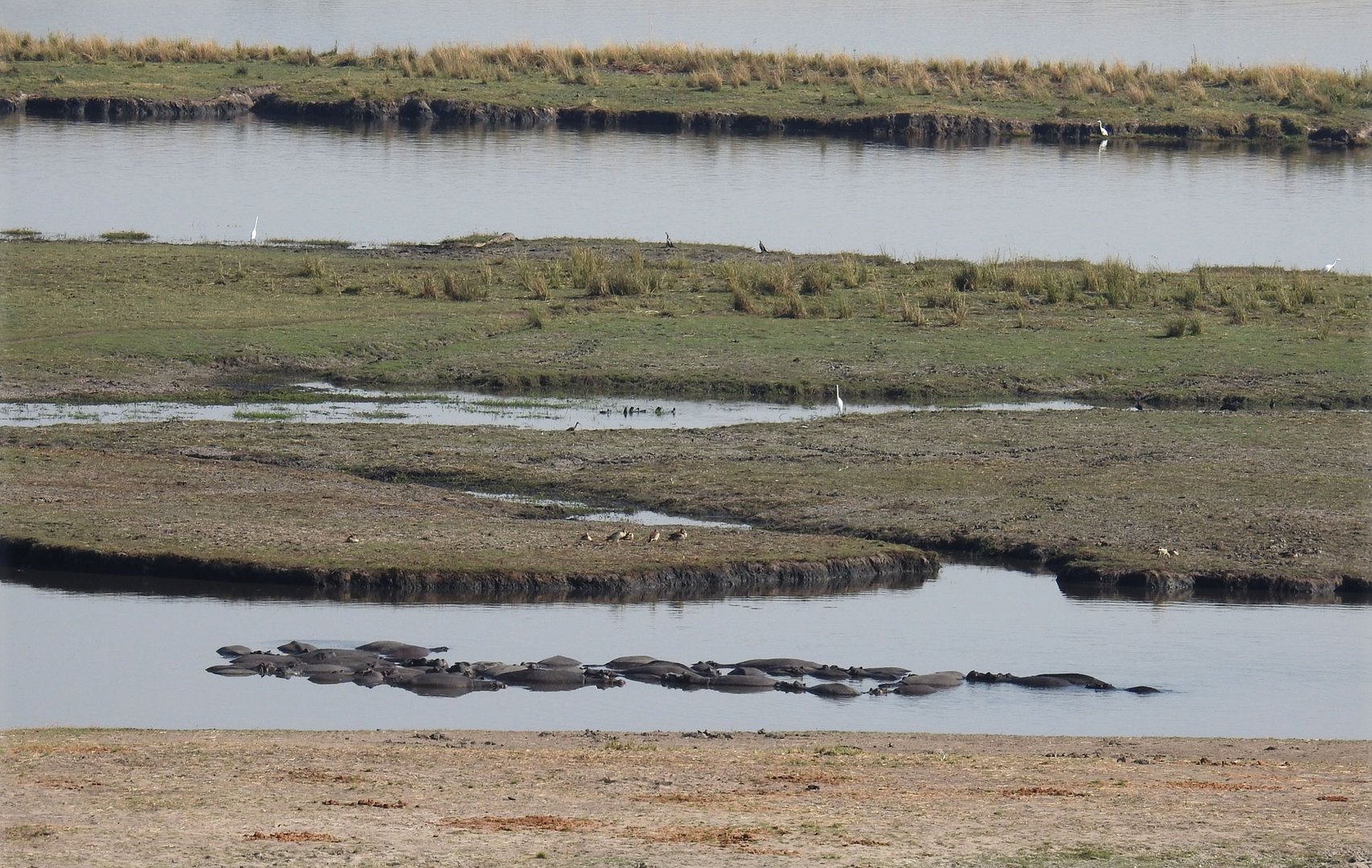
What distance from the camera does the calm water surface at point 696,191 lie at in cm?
4444

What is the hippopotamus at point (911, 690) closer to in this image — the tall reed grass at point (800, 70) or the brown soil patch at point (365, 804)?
the brown soil patch at point (365, 804)

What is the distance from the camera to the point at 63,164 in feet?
173

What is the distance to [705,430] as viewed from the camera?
25219mm

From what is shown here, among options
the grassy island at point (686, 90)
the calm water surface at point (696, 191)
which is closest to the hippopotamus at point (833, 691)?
the calm water surface at point (696, 191)

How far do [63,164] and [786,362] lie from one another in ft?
99.0

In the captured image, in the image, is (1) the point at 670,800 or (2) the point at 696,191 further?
(2) the point at 696,191

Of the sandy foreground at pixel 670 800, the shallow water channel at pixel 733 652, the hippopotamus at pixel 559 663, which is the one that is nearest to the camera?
the sandy foreground at pixel 670 800

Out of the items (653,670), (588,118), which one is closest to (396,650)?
(653,670)

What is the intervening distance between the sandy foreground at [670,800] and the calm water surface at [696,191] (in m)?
29.5

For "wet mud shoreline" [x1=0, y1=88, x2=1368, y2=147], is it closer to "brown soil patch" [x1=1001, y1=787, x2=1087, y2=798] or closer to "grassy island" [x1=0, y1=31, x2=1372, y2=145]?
"grassy island" [x1=0, y1=31, x2=1372, y2=145]

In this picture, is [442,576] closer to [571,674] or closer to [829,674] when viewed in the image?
[571,674]

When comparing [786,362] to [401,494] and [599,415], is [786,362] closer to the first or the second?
[599,415]

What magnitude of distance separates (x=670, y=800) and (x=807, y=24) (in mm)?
105087

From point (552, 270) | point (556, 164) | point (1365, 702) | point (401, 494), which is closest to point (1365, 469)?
point (1365, 702)
